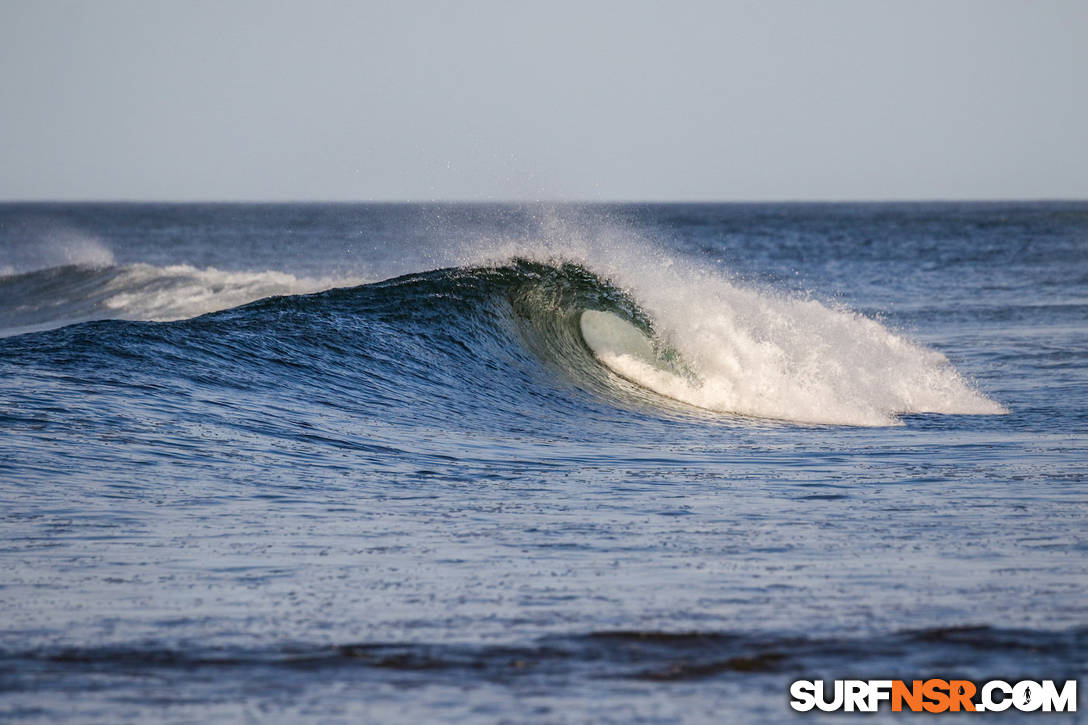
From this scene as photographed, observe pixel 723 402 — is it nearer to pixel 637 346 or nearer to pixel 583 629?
pixel 637 346

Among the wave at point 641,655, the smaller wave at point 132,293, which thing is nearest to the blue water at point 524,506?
the wave at point 641,655

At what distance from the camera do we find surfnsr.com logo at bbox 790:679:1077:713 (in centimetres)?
412

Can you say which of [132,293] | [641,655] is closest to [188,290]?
[132,293]

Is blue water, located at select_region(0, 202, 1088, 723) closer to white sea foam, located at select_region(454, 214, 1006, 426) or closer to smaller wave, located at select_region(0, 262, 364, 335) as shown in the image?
white sea foam, located at select_region(454, 214, 1006, 426)

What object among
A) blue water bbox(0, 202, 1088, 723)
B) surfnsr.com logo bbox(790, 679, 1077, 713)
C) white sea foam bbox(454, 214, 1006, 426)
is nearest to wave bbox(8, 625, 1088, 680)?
blue water bbox(0, 202, 1088, 723)

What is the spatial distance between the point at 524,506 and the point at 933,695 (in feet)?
11.2

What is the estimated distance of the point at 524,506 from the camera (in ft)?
23.9

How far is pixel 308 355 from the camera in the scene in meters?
12.7

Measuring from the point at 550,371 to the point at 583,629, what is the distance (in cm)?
939

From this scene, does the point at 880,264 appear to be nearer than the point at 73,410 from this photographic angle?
No

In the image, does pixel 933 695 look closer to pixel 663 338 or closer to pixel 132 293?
pixel 663 338

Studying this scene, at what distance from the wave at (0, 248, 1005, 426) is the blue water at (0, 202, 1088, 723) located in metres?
0.06

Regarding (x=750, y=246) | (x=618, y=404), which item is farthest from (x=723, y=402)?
(x=750, y=246)

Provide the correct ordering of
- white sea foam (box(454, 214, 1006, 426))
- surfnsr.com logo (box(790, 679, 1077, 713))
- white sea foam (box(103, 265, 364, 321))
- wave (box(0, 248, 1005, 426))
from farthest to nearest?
white sea foam (box(103, 265, 364, 321))
wave (box(0, 248, 1005, 426))
white sea foam (box(454, 214, 1006, 426))
surfnsr.com logo (box(790, 679, 1077, 713))
